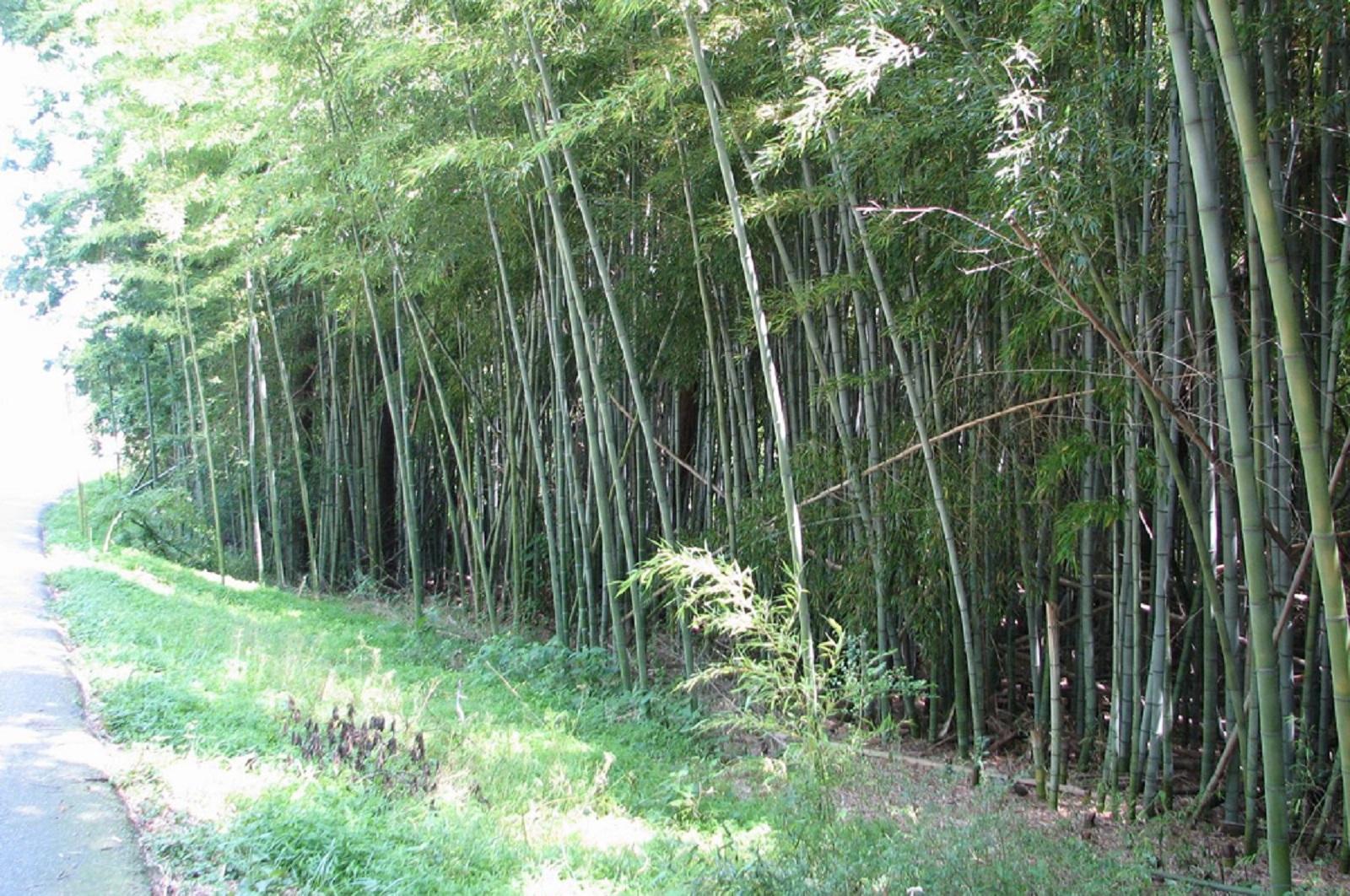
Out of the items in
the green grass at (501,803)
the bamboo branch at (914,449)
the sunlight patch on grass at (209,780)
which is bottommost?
the green grass at (501,803)

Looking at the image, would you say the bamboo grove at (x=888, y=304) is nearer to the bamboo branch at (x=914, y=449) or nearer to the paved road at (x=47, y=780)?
the bamboo branch at (x=914, y=449)

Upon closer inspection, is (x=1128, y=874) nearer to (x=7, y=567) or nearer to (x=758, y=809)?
(x=758, y=809)

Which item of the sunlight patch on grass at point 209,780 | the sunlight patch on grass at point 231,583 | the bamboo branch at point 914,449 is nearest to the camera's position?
the sunlight patch on grass at point 209,780

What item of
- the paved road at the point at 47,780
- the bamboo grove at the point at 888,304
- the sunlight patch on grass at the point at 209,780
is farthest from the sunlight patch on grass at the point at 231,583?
the sunlight patch on grass at the point at 209,780

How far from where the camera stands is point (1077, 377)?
3918 millimetres

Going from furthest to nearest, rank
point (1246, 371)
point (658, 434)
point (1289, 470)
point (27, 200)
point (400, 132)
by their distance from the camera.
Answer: point (27, 200) < point (658, 434) < point (400, 132) < point (1246, 371) < point (1289, 470)

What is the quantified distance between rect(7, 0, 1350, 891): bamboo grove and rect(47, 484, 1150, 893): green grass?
2.07 feet

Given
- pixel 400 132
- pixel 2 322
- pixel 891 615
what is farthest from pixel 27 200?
pixel 891 615

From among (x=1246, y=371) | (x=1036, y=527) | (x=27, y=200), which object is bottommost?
(x=1036, y=527)

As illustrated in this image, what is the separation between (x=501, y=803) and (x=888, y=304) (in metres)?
2.41

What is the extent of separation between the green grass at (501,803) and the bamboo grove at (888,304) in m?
0.63

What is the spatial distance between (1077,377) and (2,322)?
15.4 m

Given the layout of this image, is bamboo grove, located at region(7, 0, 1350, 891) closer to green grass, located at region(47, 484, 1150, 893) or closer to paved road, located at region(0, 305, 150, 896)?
green grass, located at region(47, 484, 1150, 893)

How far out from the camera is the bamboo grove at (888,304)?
3088 millimetres
